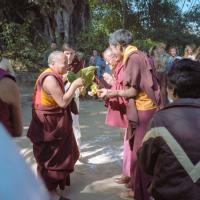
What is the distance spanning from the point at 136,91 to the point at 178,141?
7.29ft

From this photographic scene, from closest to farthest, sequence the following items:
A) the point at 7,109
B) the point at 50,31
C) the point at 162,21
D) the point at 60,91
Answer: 1. the point at 7,109
2. the point at 60,91
3. the point at 50,31
4. the point at 162,21

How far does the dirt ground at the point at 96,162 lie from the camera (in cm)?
556

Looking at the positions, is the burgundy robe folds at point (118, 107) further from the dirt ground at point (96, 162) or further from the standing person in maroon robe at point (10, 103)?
the standing person in maroon robe at point (10, 103)

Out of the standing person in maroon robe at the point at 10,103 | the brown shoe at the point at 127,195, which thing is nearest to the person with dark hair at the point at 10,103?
the standing person in maroon robe at the point at 10,103

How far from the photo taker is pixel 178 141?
2.69 m

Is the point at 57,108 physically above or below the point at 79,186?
above

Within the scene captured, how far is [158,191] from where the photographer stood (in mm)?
2879

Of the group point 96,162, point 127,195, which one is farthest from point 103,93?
point 96,162

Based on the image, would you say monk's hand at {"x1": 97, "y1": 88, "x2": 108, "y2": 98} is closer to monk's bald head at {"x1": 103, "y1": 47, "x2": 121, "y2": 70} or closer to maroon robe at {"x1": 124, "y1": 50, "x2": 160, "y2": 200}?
maroon robe at {"x1": 124, "y1": 50, "x2": 160, "y2": 200}

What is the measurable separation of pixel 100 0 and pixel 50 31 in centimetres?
430

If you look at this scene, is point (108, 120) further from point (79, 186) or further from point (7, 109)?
point (7, 109)

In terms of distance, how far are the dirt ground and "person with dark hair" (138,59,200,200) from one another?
112 centimetres

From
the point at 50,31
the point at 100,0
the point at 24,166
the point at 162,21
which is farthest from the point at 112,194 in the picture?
the point at 162,21

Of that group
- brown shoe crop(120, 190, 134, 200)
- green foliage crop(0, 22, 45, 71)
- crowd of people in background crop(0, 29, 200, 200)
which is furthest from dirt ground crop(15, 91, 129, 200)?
green foliage crop(0, 22, 45, 71)
